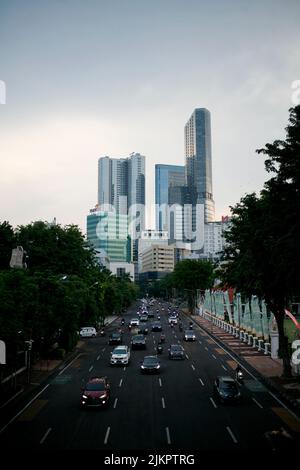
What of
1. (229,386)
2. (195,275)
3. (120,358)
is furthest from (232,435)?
(195,275)

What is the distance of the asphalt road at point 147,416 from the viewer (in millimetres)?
20127

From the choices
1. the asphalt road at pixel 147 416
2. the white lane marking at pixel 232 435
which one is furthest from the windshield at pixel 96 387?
the white lane marking at pixel 232 435

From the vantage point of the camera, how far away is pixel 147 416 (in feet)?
80.8

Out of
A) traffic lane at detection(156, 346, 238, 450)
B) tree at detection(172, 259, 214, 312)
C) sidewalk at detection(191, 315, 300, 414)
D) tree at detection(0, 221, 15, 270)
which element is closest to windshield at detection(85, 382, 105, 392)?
traffic lane at detection(156, 346, 238, 450)

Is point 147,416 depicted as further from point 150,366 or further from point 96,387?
point 150,366

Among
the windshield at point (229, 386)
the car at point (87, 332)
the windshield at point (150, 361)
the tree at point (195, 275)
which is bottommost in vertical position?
the car at point (87, 332)

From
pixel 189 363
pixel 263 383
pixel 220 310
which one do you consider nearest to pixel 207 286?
Result: pixel 220 310

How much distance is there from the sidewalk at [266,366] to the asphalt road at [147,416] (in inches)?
39.7

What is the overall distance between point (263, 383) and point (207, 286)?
307 feet

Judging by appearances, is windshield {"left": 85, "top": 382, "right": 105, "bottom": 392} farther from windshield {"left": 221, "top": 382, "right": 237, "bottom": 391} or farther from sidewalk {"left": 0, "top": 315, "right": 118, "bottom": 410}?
windshield {"left": 221, "top": 382, "right": 237, "bottom": 391}

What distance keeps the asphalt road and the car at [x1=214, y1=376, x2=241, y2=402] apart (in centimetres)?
47

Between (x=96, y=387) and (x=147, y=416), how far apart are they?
4.17 meters

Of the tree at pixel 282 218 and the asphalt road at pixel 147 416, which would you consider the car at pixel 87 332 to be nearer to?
the asphalt road at pixel 147 416

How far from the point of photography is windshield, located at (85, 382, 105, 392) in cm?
2708
